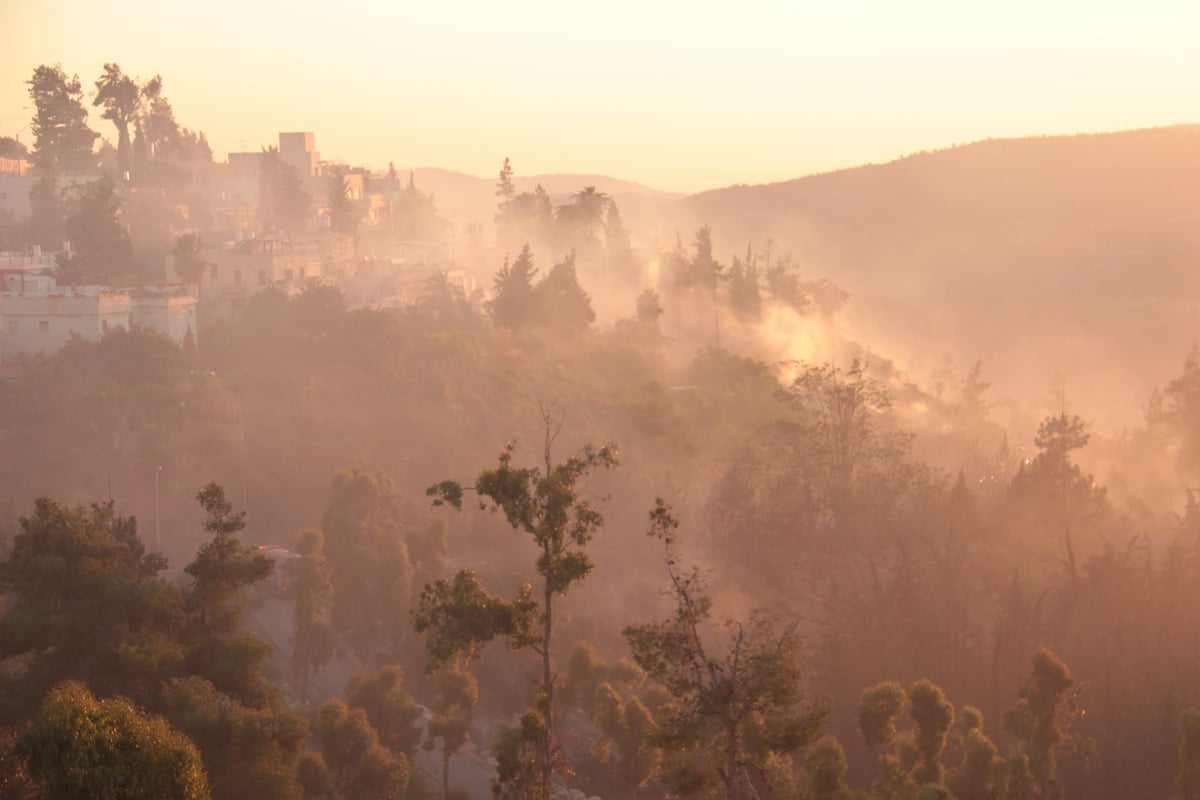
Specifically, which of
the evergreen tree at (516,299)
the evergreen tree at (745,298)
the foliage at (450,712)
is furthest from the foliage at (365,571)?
the evergreen tree at (745,298)

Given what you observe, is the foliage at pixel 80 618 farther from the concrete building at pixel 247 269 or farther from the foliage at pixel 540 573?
the concrete building at pixel 247 269

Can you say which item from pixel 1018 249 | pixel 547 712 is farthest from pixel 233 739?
pixel 1018 249

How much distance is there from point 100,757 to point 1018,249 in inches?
5429

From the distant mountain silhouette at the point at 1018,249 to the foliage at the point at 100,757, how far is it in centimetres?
9329

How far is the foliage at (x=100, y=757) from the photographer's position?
13.2 metres

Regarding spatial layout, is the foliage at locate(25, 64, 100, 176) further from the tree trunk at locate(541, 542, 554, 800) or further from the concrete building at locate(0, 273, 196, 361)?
the tree trunk at locate(541, 542, 554, 800)

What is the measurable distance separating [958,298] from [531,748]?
11816 centimetres

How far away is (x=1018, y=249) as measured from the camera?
454 ft

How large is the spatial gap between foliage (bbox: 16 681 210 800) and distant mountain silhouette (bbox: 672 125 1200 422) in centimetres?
9329

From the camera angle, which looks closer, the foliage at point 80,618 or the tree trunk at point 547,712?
the tree trunk at point 547,712

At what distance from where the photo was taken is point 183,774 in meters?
13.9

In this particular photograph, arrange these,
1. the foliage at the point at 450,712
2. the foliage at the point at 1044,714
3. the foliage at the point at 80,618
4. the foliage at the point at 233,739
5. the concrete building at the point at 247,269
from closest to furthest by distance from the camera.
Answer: the foliage at the point at 233,739 < the foliage at the point at 80,618 < the foliage at the point at 1044,714 < the foliage at the point at 450,712 < the concrete building at the point at 247,269

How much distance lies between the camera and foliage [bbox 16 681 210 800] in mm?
13211

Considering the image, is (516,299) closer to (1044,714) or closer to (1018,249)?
(1044,714)
